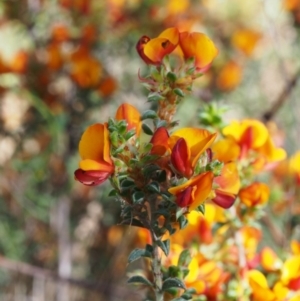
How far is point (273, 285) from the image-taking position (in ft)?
2.18

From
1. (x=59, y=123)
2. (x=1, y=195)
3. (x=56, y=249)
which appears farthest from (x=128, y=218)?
(x=1, y=195)

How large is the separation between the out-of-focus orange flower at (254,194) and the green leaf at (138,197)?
20 centimetres

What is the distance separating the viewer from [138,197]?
504 millimetres

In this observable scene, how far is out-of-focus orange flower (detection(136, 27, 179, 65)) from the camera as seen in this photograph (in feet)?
1.76

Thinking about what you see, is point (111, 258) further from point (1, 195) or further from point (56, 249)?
point (1, 195)

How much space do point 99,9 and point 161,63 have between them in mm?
1117

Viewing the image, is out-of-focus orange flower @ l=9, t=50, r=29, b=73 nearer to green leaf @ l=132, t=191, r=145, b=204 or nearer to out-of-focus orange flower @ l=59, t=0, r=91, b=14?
out-of-focus orange flower @ l=59, t=0, r=91, b=14

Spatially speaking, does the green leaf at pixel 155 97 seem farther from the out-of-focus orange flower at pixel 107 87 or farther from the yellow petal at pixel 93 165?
the out-of-focus orange flower at pixel 107 87

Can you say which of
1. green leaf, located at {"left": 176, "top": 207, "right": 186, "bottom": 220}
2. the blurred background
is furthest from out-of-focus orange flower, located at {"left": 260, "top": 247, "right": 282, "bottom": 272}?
the blurred background

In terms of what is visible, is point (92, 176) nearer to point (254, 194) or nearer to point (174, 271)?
point (174, 271)

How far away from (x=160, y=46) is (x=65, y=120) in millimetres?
927

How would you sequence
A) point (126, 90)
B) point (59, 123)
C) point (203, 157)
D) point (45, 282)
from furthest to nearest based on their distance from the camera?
point (126, 90), point (45, 282), point (59, 123), point (203, 157)

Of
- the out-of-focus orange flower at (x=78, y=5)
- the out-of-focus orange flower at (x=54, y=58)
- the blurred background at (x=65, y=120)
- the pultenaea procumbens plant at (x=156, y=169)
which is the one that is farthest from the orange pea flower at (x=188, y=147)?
the out-of-focus orange flower at (x=78, y=5)

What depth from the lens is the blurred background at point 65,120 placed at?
150 centimetres
